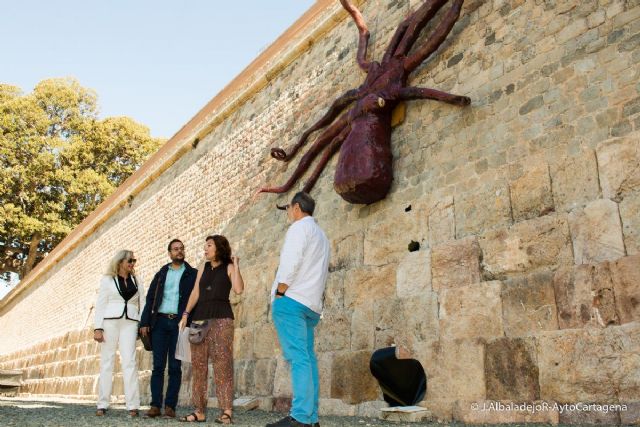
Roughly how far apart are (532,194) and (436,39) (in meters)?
1.92

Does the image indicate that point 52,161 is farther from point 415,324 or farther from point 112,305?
point 415,324

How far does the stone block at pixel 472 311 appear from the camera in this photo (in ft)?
13.2

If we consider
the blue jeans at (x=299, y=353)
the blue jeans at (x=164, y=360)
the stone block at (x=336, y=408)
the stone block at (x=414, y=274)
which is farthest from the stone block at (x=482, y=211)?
the blue jeans at (x=164, y=360)

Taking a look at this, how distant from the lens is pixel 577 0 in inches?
167

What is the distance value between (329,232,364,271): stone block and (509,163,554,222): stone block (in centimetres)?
178

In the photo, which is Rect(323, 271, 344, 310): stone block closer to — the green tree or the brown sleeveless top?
the brown sleeveless top

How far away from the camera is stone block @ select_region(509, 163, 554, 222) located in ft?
13.2

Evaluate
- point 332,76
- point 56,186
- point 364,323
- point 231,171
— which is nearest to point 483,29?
point 332,76

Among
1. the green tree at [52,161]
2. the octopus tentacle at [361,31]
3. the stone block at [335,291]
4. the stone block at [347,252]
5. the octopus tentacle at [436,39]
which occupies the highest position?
the green tree at [52,161]

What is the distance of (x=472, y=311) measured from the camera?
4.20 meters

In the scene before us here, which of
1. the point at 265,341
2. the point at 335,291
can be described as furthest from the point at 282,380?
the point at 335,291

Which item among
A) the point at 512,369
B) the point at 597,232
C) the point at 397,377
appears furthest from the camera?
the point at 397,377

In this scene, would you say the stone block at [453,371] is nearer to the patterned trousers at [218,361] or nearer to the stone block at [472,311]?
the stone block at [472,311]

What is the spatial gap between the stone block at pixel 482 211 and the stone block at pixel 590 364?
1001 mm
